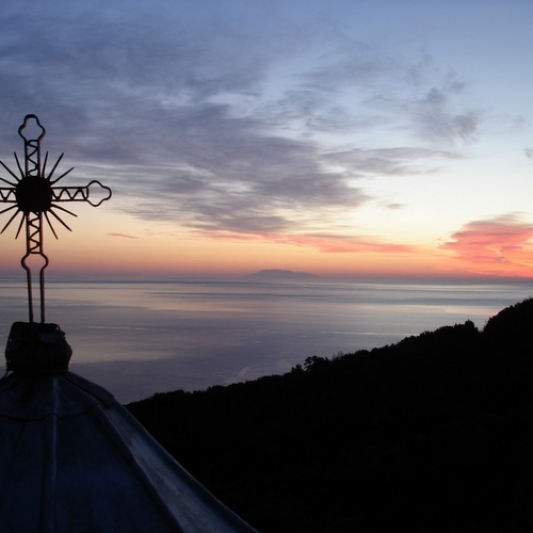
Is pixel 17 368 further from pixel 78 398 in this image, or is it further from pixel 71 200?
pixel 71 200

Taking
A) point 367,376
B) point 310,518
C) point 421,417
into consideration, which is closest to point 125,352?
point 367,376

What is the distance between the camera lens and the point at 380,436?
1266 centimetres

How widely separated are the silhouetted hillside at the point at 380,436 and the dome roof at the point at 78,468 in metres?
6.02

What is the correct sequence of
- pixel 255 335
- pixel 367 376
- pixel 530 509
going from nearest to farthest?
1. pixel 530 509
2. pixel 367 376
3. pixel 255 335

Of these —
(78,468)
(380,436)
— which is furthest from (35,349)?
(380,436)

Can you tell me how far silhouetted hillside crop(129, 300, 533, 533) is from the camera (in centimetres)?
879

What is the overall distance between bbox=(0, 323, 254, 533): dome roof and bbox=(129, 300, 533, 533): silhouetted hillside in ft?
19.8

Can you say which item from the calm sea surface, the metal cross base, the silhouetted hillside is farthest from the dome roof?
the calm sea surface

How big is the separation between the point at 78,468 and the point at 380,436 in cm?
1067

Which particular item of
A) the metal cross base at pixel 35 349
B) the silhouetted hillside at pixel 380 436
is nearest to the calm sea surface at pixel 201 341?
the silhouetted hillside at pixel 380 436

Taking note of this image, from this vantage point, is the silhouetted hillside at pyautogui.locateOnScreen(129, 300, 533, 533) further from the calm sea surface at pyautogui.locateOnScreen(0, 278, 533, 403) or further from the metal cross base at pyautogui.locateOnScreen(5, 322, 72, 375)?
the calm sea surface at pyautogui.locateOnScreen(0, 278, 533, 403)

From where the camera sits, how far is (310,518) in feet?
29.0

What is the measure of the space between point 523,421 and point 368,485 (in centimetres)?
315

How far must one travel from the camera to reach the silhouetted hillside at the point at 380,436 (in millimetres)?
8789
